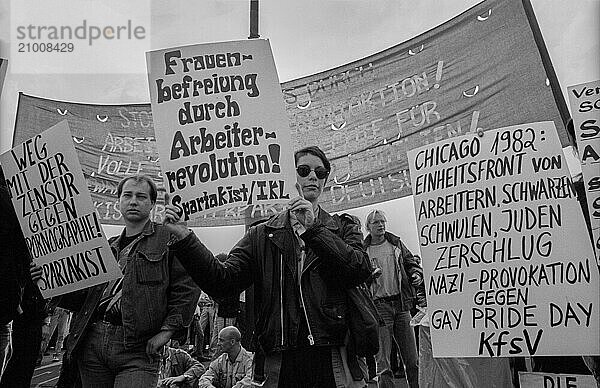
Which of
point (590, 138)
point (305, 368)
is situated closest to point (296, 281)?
point (305, 368)

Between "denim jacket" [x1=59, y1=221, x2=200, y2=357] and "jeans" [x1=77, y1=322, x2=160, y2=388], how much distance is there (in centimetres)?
5

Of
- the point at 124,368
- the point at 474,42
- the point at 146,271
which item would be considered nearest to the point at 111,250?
the point at 146,271

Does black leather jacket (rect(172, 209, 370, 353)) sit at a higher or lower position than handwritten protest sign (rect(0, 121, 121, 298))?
lower

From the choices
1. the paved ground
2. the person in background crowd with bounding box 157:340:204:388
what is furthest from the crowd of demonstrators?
the paved ground

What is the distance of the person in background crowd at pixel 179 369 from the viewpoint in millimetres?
6605

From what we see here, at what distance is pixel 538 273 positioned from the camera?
3.23 metres

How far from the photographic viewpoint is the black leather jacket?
3.08m

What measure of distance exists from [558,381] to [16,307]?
2.56 meters

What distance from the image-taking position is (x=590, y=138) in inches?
125

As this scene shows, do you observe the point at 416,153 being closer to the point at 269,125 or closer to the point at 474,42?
the point at 269,125

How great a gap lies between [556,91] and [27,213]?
298 centimetres

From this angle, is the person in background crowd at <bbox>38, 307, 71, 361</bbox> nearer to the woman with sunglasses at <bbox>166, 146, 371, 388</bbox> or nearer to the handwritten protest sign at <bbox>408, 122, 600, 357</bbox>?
the woman with sunglasses at <bbox>166, 146, 371, 388</bbox>

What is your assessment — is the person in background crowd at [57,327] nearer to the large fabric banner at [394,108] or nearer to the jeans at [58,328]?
the jeans at [58,328]

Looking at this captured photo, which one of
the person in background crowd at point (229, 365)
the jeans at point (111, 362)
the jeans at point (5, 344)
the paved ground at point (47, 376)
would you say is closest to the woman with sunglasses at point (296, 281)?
the jeans at point (111, 362)
